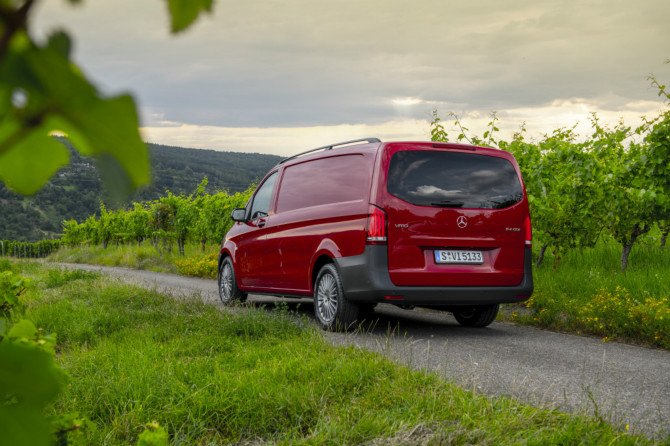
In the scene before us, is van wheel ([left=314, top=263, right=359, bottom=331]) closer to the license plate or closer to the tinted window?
the tinted window

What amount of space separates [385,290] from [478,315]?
1.72 m

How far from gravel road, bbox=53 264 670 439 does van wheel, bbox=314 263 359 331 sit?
0.74 ft

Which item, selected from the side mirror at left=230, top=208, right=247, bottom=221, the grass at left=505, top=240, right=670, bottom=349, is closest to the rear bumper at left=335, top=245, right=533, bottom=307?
the grass at left=505, top=240, right=670, bottom=349

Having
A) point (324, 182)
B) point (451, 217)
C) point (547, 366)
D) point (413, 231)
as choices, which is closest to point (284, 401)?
point (547, 366)

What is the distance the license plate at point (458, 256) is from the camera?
593cm

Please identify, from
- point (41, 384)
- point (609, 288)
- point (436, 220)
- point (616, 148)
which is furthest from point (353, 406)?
point (616, 148)

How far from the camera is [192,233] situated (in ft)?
73.7

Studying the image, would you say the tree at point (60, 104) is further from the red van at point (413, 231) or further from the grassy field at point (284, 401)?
the red van at point (413, 231)

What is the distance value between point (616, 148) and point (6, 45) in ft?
39.7

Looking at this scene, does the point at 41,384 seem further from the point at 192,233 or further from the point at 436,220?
the point at 192,233

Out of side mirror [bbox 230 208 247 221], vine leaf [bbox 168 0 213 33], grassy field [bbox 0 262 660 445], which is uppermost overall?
vine leaf [bbox 168 0 213 33]

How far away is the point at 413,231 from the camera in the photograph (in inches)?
230

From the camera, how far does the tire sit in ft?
29.0

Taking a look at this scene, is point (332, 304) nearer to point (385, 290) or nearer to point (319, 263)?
point (319, 263)
